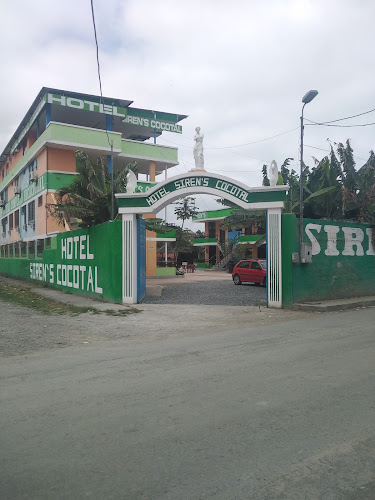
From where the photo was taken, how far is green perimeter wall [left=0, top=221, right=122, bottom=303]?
1565 cm

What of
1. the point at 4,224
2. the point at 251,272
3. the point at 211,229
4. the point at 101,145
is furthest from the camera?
the point at 211,229

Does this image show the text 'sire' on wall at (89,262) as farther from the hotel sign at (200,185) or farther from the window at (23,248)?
the window at (23,248)

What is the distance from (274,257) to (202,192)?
11.0 ft

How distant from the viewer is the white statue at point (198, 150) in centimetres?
1617

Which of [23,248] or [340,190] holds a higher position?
[340,190]

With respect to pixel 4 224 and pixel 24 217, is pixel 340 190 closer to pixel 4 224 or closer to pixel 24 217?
pixel 24 217

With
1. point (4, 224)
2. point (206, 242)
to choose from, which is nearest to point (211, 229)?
point (206, 242)

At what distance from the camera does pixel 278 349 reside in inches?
319

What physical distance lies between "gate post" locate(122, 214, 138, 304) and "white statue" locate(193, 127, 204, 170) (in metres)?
3.00

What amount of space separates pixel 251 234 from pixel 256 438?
150 feet

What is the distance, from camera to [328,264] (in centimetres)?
1563

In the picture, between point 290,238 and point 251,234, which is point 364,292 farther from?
point 251,234

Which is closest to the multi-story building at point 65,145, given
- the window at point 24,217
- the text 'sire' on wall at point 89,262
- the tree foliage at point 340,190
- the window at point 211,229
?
the window at point 24,217

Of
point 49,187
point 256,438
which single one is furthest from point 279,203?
point 49,187
